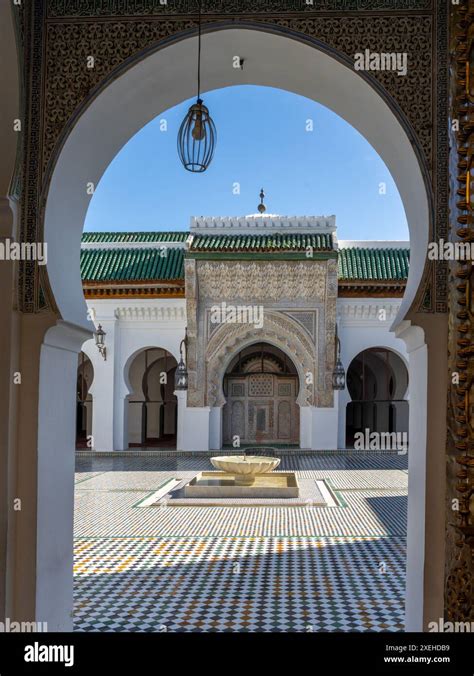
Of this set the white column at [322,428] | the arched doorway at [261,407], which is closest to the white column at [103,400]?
the arched doorway at [261,407]

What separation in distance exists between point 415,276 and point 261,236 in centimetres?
776

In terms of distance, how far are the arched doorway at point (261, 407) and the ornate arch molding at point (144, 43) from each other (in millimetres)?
8139

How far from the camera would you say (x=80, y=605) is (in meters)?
3.21

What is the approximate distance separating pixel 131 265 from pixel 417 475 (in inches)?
334

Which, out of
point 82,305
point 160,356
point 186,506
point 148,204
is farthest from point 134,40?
point 160,356

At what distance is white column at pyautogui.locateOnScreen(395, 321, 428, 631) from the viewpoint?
217 cm

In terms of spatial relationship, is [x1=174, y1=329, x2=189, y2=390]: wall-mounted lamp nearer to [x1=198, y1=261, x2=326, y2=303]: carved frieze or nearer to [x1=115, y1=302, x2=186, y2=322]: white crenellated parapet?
[x1=115, y1=302, x2=186, y2=322]: white crenellated parapet

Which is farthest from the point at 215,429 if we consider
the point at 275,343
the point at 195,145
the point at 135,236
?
the point at 195,145

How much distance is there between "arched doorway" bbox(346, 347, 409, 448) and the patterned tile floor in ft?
13.8

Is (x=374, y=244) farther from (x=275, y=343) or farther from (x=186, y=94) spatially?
(x=186, y=94)

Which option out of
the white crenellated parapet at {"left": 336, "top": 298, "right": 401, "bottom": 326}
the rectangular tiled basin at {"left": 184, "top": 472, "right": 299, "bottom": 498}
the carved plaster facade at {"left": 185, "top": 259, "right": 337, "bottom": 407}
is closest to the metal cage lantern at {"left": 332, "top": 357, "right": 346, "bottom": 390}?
the carved plaster facade at {"left": 185, "top": 259, "right": 337, "bottom": 407}

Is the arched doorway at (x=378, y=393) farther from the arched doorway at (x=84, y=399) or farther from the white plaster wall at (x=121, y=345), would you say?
the arched doorway at (x=84, y=399)

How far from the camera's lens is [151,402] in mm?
10656

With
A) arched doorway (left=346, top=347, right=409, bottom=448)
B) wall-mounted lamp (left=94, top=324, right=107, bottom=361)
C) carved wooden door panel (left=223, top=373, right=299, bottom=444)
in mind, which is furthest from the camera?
arched doorway (left=346, top=347, right=409, bottom=448)
